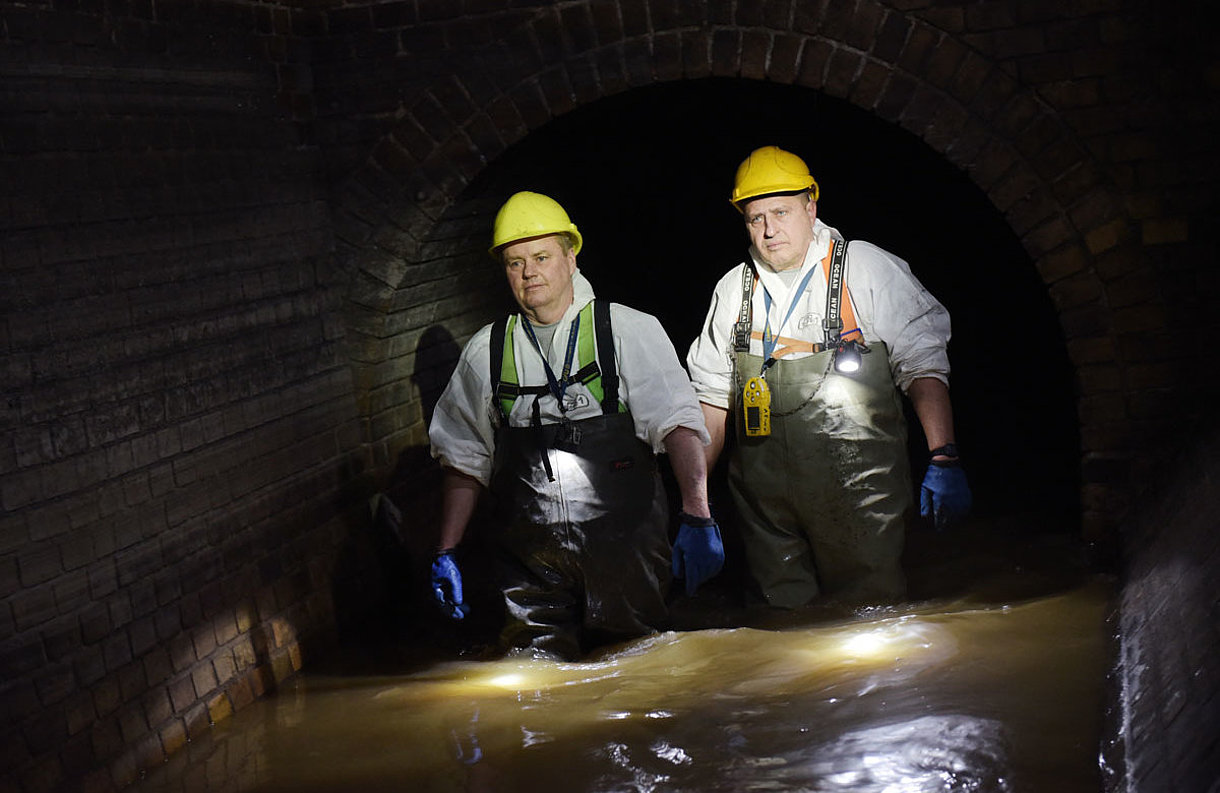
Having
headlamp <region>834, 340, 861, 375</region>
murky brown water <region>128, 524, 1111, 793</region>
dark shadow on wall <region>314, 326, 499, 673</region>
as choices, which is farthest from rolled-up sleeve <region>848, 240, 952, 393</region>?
dark shadow on wall <region>314, 326, 499, 673</region>

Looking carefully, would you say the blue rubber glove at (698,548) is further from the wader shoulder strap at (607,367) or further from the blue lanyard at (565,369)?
the blue lanyard at (565,369)

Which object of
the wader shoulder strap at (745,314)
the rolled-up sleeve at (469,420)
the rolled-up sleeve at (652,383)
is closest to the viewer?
the rolled-up sleeve at (652,383)

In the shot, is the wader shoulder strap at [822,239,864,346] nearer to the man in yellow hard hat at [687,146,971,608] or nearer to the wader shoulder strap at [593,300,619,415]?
the man in yellow hard hat at [687,146,971,608]

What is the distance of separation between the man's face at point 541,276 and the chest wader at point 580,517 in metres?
0.12

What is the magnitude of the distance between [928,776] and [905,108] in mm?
2912

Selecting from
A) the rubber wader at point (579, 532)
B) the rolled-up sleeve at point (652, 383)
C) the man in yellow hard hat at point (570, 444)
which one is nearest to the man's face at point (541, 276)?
the man in yellow hard hat at point (570, 444)

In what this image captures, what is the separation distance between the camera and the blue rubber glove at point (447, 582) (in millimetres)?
4559

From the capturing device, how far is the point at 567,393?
14.2ft

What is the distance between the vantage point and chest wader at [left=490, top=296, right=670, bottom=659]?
14.1ft

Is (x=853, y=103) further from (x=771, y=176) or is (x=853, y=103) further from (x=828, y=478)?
(x=828, y=478)

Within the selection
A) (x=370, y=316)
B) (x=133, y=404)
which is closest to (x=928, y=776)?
(x=133, y=404)

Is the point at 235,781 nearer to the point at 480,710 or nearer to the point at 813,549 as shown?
the point at 480,710

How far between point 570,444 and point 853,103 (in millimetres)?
1888

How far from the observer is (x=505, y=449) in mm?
4387
